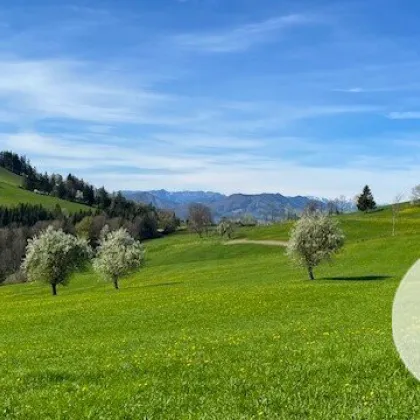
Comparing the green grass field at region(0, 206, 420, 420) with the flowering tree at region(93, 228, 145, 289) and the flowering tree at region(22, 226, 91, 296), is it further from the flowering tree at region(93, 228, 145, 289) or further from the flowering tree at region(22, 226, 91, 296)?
the flowering tree at region(22, 226, 91, 296)

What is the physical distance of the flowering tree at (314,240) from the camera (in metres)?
63.2

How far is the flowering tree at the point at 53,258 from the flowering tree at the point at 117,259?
11.5 feet

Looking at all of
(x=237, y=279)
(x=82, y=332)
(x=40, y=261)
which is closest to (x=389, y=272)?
(x=237, y=279)

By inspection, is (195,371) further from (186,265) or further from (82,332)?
(186,265)

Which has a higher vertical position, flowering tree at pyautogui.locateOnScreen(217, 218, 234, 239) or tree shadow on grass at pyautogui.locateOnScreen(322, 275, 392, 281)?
flowering tree at pyautogui.locateOnScreen(217, 218, 234, 239)

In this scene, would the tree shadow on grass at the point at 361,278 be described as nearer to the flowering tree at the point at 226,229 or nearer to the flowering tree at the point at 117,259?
the flowering tree at the point at 117,259

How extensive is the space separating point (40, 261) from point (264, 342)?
67.0m

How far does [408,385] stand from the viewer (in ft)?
38.3

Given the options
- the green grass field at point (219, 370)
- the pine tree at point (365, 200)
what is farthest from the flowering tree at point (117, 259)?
the pine tree at point (365, 200)

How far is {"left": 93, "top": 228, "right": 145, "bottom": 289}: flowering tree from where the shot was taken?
8175cm
